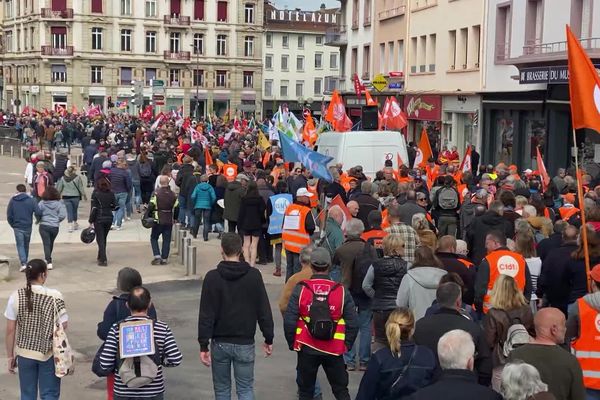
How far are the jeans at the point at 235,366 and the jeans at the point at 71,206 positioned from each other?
13.9 metres

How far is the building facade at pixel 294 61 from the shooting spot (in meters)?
99.7

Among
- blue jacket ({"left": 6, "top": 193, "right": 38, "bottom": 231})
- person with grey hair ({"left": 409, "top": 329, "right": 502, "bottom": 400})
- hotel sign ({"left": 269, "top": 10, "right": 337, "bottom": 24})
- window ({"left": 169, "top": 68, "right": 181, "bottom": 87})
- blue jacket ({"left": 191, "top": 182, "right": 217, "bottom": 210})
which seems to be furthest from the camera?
hotel sign ({"left": 269, "top": 10, "right": 337, "bottom": 24})

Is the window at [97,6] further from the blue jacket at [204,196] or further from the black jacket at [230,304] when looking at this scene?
the black jacket at [230,304]

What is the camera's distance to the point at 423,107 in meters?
42.5

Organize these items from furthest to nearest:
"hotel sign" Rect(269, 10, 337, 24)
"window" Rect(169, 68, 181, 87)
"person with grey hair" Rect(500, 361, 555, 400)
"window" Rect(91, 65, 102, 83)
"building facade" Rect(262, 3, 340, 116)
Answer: "hotel sign" Rect(269, 10, 337, 24), "building facade" Rect(262, 3, 340, 116), "window" Rect(169, 68, 181, 87), "window" Rect(91, 65, 102, 83), "person with grey hair" Rect(500, 361, 555, 400)

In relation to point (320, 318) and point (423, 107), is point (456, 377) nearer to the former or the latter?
point (320, 318)

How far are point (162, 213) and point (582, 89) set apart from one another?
9.76 m

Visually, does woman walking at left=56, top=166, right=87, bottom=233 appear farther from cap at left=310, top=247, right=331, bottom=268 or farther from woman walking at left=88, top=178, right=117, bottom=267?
cap at left=310, top=247, right=331, bottom=268

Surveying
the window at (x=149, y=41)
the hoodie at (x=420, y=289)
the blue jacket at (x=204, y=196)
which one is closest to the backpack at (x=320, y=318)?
the hoodie at (x=420, y=289)

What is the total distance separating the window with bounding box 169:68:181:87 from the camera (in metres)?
94.6

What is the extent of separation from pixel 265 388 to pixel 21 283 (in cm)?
718

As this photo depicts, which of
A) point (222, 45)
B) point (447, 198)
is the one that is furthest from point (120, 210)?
point (222, 45)

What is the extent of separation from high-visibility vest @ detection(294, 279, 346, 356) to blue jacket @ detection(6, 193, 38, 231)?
31.1ft

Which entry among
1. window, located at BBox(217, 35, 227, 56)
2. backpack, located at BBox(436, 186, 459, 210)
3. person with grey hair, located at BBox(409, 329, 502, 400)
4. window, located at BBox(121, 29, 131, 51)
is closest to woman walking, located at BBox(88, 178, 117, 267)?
backpack, located at BBox(436, 186, 459, 210)
